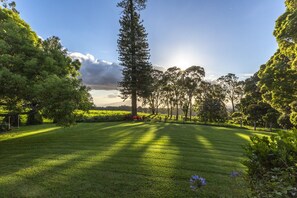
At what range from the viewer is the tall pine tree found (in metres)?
25.6

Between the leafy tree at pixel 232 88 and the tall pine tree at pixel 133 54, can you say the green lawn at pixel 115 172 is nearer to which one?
the tall pine tree at pixel 133 54

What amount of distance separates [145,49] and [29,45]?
1843 cm

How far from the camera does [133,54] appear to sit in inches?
1028

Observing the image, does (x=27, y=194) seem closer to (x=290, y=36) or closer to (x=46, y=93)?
(x=46, y=93)

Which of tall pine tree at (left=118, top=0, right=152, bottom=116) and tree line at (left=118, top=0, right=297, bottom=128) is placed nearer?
tree line at (left=118, top=0, right=297, bottom=128)

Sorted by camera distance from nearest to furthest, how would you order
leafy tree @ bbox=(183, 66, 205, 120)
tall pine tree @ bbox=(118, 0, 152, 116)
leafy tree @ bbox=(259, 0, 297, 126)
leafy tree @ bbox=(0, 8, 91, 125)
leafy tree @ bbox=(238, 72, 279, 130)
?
1. leafy tree @ bbox=(0, 8, 91, 125)
2. leafy tree @ bbox=(259, 0, 297, 126)
3. leafy tree @ bbox=(238, 72, 279, 130)
4. tall pine tree @ bbox=(118, 0, 152, 116)
5. leafy tree @ bbox=(183, 66, 205, 120)

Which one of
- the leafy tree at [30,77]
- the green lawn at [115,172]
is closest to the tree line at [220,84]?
the green lawn at [115,172]

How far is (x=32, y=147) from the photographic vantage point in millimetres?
8000

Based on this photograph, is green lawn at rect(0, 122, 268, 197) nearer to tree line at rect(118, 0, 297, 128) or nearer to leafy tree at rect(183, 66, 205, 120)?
tree line at rect(118, 0, 297, 128)

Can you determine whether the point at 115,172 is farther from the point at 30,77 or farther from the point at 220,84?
the point at 220,84

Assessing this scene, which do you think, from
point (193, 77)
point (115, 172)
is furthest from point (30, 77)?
point (193, 77)

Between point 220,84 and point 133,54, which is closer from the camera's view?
point 133,54

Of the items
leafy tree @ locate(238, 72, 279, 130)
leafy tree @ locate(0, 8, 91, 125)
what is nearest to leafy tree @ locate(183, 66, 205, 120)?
leafy tree @ locate(238, 72, 279, 130)

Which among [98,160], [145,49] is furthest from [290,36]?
[145,49]
